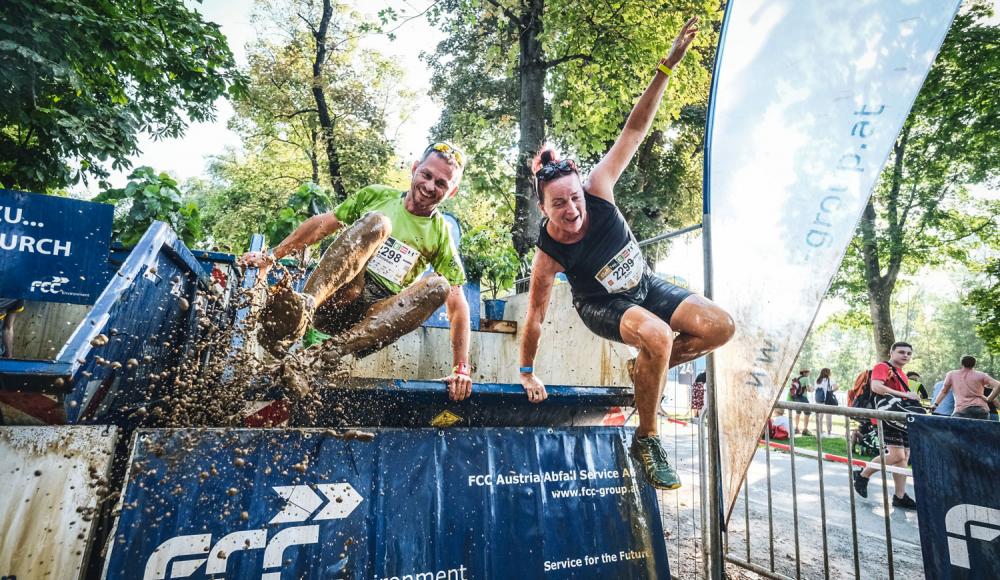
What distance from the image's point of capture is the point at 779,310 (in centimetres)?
269

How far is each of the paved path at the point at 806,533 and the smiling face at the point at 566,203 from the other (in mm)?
1839

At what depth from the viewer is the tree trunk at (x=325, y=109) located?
14.8 m

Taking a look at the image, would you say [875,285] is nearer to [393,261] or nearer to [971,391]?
[971,391]

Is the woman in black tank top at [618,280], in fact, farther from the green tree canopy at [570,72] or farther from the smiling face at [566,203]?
the green tree canopy at [570,72]

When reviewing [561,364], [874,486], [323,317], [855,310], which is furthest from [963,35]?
[323,317]

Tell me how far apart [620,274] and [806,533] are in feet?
12.4

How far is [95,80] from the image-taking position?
7207 millimetres

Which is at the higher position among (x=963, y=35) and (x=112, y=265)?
(x=963, y=35)

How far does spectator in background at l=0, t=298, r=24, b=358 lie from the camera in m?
4.17

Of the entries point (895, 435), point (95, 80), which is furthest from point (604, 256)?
point (95, 80)

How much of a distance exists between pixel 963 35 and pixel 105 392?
1790 cm

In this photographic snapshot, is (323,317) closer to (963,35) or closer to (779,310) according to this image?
(779,310)

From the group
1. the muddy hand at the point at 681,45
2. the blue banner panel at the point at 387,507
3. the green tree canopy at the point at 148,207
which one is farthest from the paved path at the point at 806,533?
the green tree canopy at the point at 148,207

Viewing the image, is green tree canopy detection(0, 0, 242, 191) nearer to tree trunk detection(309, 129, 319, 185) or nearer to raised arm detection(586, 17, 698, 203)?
raised arm detection(586, 17, 698, 203)
